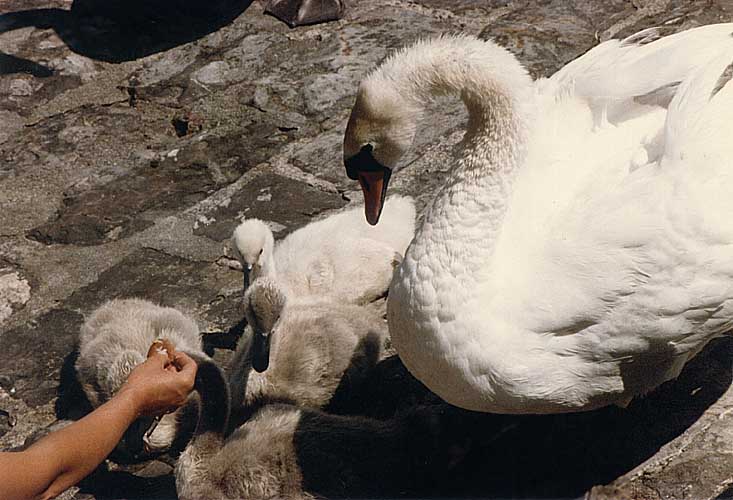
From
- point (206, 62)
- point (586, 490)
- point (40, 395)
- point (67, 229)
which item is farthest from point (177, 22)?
point (586, 490)

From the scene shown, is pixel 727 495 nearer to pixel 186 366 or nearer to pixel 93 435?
pixel 186 366

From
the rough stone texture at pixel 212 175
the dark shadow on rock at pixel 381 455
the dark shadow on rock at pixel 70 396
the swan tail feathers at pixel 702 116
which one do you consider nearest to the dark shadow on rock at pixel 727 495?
the rough stone texture at pixel 212 175

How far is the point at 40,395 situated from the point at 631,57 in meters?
2.21

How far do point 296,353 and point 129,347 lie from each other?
55cm

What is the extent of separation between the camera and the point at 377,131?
2844mm

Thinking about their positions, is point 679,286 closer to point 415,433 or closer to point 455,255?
point 455,255

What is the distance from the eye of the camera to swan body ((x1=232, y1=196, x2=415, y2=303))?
3.77 meters

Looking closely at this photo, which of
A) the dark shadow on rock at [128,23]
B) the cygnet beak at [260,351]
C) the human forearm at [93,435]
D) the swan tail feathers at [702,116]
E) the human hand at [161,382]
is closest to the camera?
the human forearm at [93,435]

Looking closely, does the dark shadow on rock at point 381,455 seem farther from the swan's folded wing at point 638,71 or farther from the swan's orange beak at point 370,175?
the swan's folded wing at point 638,71

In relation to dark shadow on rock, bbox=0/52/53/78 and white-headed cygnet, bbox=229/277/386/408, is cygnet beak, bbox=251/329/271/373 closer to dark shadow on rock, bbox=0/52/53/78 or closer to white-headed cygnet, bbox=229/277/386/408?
white-headed cygnet, bbox=229/277/386/408

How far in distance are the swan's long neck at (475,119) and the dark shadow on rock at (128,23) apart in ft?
9.46

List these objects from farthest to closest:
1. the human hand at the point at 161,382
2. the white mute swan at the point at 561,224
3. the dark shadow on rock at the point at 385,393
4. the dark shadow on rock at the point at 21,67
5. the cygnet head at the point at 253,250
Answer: the dark shadow on rock at the point at 21,67 → the cygnet head at the point at 253,250 → the dark shadow on rock at the point at 385,393 → the human hand at the point at 161,382 → the white mute swan at the point at 561,224

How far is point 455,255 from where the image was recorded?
2.71m

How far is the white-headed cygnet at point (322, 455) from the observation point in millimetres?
3010
